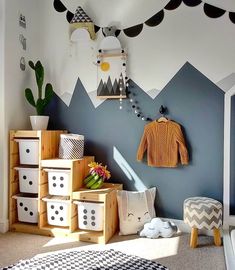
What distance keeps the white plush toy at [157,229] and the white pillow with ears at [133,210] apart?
0.29 ft

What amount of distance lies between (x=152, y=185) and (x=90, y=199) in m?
0.65

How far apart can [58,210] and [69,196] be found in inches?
6.6

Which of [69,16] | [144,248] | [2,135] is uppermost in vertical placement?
[69,16]

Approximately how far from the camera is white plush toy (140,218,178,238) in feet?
8.44

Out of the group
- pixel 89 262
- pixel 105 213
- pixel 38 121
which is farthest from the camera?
pixel 38 121

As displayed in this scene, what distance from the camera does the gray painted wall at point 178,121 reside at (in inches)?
105

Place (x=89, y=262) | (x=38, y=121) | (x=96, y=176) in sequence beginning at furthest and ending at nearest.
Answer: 1. (x=38, y=121)
2. (x=96, y=176)
3. (x=89, y=262)

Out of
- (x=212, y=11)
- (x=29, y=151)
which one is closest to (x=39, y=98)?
(x=29, y=151)

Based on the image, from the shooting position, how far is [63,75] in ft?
10.2

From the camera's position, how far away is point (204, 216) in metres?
2.35

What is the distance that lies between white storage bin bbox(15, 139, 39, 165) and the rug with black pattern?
92 centimetres

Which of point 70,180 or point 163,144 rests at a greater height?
point 163,144

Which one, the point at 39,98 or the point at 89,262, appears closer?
the point at 89,262

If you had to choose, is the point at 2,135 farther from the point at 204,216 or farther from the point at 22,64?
the point at 204,216
